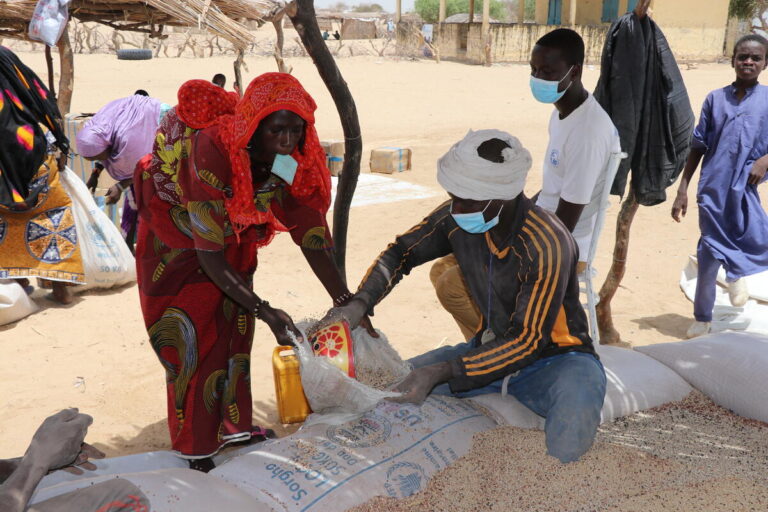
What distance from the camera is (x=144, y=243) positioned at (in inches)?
115

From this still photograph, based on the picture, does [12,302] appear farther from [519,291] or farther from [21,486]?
[519,291]

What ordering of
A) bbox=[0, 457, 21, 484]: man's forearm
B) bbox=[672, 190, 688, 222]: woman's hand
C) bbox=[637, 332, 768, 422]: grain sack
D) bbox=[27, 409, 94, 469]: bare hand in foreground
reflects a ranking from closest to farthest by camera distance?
bbox=[27, 409, 94, 469]: bare hand in foreground
bbox=[0, 457, 21, 484]: man's forearm
bbox=[637, 332, 768, 422]: grain sack
bbox=[672, 190, 688, 222]: woman's hand

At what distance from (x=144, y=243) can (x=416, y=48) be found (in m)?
28.8

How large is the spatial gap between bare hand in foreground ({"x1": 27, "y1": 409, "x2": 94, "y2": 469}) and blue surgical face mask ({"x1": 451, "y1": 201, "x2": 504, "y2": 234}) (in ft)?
4.45

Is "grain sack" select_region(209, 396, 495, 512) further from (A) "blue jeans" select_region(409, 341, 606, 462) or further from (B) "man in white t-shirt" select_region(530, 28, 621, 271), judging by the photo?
(B) "man in white t-shirt" select_region(530, 28, 621, 271)

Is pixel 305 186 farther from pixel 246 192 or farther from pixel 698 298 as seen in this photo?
pixel 698 298

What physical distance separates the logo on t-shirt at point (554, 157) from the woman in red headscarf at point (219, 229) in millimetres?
1167

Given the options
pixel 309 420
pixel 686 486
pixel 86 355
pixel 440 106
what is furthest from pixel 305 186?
pixel 440 106

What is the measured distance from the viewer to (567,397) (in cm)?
254

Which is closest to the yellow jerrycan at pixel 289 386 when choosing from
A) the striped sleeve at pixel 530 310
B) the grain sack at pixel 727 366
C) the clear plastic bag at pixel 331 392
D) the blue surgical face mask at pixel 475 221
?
the clear plastic bag at pixel 331 392

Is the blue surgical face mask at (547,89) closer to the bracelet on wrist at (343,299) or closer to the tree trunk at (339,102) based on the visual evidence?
the tree trunk at (339,102)

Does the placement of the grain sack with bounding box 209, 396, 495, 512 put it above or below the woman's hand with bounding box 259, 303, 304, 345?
below

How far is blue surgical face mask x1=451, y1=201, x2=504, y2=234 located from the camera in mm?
2543

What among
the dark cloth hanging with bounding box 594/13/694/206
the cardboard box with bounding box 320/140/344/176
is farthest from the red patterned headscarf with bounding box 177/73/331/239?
the cardboard box with bounding box 320/140/344/176
